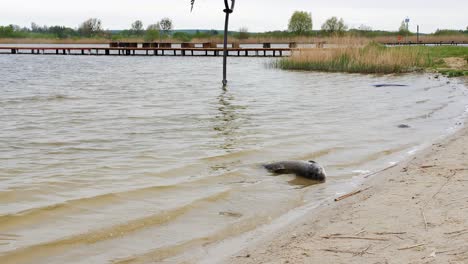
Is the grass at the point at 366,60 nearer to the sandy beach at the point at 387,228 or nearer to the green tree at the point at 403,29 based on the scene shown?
the sandy beach at the point at 387,228

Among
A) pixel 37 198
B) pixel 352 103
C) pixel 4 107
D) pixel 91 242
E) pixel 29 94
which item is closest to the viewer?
pixel 91 242

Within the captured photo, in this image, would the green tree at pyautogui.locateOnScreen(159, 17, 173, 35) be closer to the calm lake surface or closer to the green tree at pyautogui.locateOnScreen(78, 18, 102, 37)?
the green tree at pyautogui.locateOnScreen(78, 18, 102, 37)

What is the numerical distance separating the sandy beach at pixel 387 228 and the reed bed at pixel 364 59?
23.6 meters

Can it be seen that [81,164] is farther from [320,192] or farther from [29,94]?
[29,94]

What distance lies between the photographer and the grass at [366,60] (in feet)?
97.5

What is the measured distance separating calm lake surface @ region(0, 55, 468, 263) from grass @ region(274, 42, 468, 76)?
9685 millimetres

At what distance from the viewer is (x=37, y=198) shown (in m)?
6.76

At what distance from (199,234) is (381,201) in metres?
1.82

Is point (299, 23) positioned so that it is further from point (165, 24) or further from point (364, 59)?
point (364, 59)

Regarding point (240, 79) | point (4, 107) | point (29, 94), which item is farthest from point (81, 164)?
point (240, 79)

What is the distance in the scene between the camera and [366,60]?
29812 mm

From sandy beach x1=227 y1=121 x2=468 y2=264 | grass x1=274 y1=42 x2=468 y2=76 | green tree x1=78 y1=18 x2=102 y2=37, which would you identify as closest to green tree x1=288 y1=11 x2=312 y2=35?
green tree x1=78 y1=18 x2=102 y2=37

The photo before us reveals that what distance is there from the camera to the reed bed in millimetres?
29703

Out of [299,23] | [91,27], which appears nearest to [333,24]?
[299,23]
